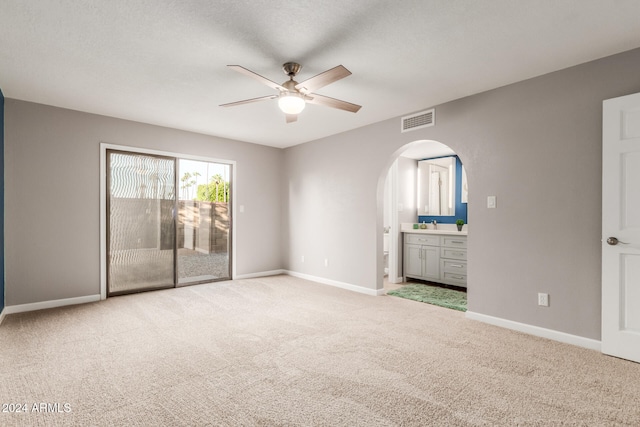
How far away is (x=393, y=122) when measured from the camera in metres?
4.58

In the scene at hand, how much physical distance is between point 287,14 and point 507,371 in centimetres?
305

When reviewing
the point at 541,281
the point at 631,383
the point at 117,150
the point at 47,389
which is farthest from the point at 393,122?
the point at 47,389

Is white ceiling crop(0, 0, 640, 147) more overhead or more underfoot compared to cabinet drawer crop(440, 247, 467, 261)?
more overhead

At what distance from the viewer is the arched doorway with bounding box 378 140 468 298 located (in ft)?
19.0

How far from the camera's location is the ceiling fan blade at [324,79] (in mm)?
2441

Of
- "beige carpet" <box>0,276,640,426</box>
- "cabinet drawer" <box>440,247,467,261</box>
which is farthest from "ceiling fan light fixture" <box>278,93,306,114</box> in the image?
"cabinet drawer" <box>440,247,467,261</box>

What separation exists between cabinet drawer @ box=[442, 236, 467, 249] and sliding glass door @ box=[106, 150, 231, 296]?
12.4 feet

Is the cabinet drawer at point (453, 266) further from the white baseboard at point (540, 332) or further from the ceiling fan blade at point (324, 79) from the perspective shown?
the ceiling fan blade at point (324, 79)

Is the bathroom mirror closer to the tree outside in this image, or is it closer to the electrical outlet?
the electrical outlet

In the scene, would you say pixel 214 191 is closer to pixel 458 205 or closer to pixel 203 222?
pixel 203 222

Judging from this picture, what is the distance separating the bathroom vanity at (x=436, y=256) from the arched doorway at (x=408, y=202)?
0.19m

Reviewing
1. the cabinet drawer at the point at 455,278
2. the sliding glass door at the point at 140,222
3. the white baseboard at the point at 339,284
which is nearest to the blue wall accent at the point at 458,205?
the cabinet drawer at the point at 455,278

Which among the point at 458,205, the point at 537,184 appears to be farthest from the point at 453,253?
the point at 537,184

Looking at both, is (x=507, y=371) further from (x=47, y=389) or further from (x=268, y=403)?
(x=47, y=389)
